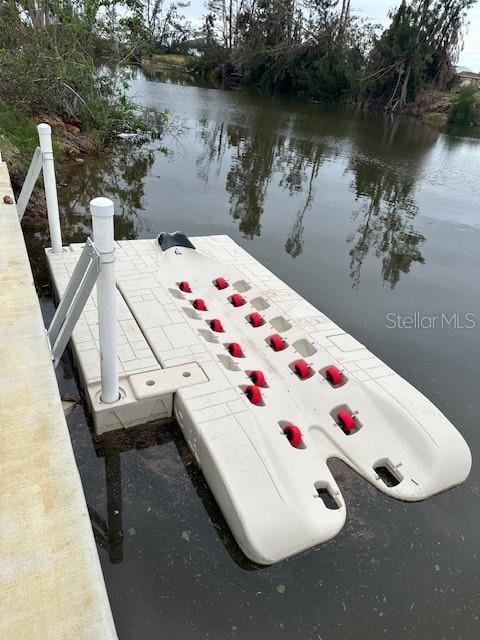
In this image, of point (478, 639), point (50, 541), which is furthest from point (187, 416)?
point (478, 639)

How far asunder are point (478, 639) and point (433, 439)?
1.17m

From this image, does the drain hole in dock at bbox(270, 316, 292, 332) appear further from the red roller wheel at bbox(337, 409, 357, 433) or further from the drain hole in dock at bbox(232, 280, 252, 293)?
the red roller wheel at bbox(337, 409, 357, 433)

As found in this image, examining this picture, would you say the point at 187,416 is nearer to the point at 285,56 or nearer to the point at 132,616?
the point at 132,616

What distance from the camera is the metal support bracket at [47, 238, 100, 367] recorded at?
253cm

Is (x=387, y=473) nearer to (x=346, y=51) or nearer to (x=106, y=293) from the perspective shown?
(x=106, y=293)

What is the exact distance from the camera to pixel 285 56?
3294cm

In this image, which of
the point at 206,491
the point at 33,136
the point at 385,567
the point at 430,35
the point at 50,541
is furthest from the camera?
the point at 430,35

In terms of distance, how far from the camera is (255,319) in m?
4.46

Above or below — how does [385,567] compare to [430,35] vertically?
below

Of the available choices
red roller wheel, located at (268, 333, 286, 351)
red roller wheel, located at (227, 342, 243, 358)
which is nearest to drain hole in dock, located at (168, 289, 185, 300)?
red roller wheel, located at (227, 342, 243, 358)

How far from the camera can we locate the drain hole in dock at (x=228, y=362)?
373 centimetres

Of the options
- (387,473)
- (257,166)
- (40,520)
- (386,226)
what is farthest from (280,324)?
(257,166)

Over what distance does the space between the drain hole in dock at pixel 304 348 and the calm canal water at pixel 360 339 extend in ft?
3.37

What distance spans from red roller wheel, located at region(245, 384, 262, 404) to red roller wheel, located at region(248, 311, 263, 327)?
110 centimetres
